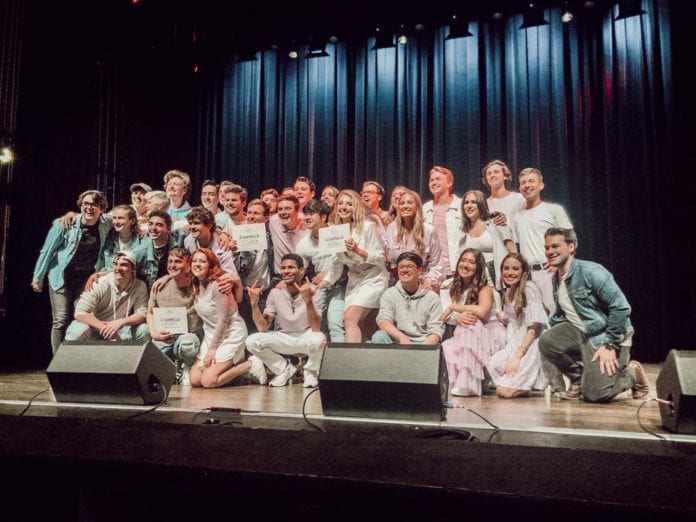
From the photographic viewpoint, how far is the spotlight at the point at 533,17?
615cm

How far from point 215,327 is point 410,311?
1.58m

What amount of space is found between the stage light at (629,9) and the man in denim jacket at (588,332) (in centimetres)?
306

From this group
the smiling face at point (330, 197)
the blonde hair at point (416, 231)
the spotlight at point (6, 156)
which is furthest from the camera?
the spotlight at point (6, 156)

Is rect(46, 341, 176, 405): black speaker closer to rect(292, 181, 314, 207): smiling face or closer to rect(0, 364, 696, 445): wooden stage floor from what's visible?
rect(0, 364, 696, 445): wooden stage floor

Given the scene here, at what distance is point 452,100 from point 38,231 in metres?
4.96

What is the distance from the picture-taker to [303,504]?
1717mm

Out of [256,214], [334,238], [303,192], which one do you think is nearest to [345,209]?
[334,238]

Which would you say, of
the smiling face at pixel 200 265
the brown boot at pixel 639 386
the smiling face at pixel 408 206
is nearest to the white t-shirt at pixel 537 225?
the smiling face at pixel 408 206

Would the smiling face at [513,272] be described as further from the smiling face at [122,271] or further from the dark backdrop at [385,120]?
the smiling face at [122,271]

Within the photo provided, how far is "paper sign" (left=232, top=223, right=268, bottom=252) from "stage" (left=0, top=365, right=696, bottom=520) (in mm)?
2719

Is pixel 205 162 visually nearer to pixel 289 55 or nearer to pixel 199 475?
pixel 289 55

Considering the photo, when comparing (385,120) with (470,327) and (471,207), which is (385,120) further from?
(470,327)

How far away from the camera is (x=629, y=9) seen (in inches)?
228

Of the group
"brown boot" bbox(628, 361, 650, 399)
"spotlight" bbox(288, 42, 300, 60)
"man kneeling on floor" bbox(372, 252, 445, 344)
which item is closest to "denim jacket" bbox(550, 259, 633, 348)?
"brown boot" bbox(628, 361, 650, 399)
